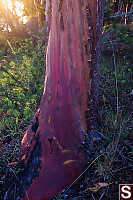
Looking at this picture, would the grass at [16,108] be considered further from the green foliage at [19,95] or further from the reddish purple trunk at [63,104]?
the reddish purple trunk at [63,104]

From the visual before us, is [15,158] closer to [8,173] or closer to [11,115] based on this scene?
[8,173]

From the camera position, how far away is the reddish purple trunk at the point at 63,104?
1626 mm

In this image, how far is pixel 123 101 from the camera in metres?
2.75

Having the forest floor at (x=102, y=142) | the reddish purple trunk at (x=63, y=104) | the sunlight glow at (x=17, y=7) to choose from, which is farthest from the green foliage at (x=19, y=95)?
the sunlight glow at (x=17, y=7)

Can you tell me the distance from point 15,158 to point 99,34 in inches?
66.3

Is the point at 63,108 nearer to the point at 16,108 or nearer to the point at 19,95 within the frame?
the point at 19,95

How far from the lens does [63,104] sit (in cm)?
175

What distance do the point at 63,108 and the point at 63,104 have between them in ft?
0.13

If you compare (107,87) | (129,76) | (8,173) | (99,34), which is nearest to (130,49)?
(129,76)

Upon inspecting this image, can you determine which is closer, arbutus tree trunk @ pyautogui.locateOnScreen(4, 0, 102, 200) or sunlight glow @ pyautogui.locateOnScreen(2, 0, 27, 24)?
arbutus tree trunk @ pyautogui.locateOnScreen(4, 0, 102, 200)

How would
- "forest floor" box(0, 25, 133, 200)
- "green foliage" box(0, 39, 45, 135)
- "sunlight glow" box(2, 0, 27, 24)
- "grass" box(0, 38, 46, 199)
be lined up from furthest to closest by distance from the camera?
"sunlight glow" box(2, 0, 27, 24) → "green foliage" box(0, 39, 45, 135) → "grass" box(0, 38, 46, 199) → "forest floor" box(0, 25, 133, 200)

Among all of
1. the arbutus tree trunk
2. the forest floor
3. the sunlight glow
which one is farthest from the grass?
the sunlight glow

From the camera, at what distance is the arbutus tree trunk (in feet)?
5.34

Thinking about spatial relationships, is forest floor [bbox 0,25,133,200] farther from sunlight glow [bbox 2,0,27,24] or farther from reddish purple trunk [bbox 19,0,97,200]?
sunlight glow [bbox 2,0,27,24]
